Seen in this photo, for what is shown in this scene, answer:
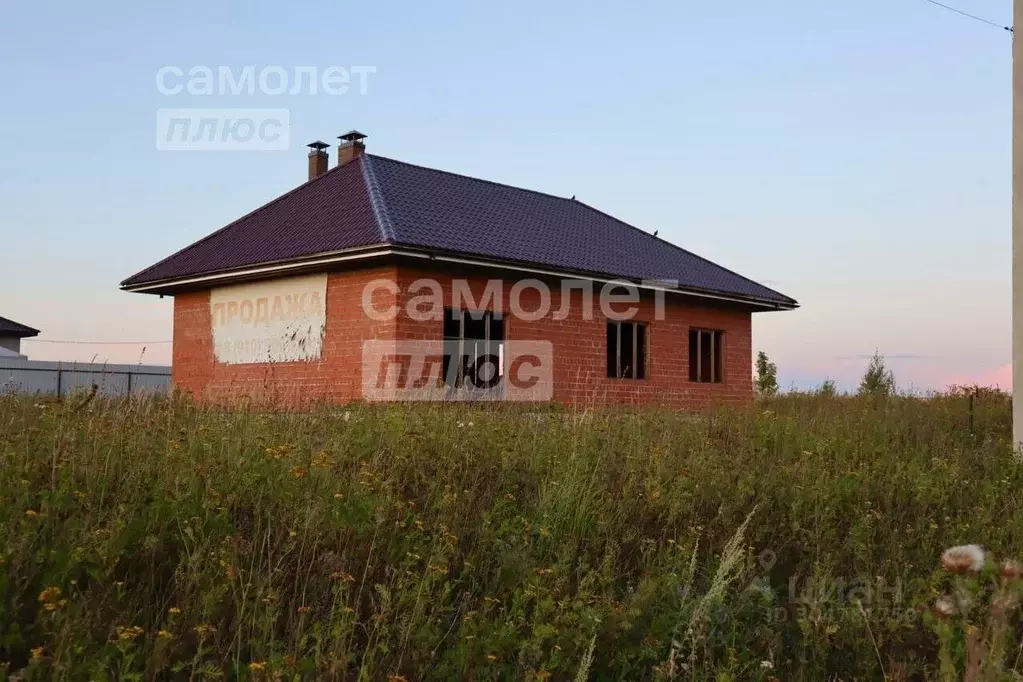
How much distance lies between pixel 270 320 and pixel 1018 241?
480 inches

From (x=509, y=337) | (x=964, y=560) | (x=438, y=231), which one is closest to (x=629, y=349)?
(x=509, y=337)

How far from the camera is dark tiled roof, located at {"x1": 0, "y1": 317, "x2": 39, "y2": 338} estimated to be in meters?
39.6

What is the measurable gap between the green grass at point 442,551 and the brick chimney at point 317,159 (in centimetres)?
1437

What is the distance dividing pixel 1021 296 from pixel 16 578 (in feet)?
36.3

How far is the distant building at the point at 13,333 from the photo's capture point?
130 ft

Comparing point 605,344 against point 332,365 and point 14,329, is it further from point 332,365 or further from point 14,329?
point 14,329

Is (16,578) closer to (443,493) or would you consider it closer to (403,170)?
(443,493)

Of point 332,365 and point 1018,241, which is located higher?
point 1018,241

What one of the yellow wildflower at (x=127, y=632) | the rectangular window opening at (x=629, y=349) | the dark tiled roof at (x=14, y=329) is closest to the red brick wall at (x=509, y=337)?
the rectangular window opening at (x=629, y=349)

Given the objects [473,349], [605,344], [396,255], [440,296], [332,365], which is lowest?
[332,365]

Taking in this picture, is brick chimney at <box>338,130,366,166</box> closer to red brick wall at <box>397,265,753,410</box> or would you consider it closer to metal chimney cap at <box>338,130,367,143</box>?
metal chimney cap at <box>338,130,367,143</box>

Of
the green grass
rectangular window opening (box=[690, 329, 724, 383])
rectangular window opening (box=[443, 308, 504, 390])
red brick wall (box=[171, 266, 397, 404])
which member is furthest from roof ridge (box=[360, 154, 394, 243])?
rectangular window opening (box=[690, 329, 724, 383])

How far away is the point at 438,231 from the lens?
15.3m

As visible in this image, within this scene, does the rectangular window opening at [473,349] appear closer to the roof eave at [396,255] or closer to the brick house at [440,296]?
the brick house at [440,296]
